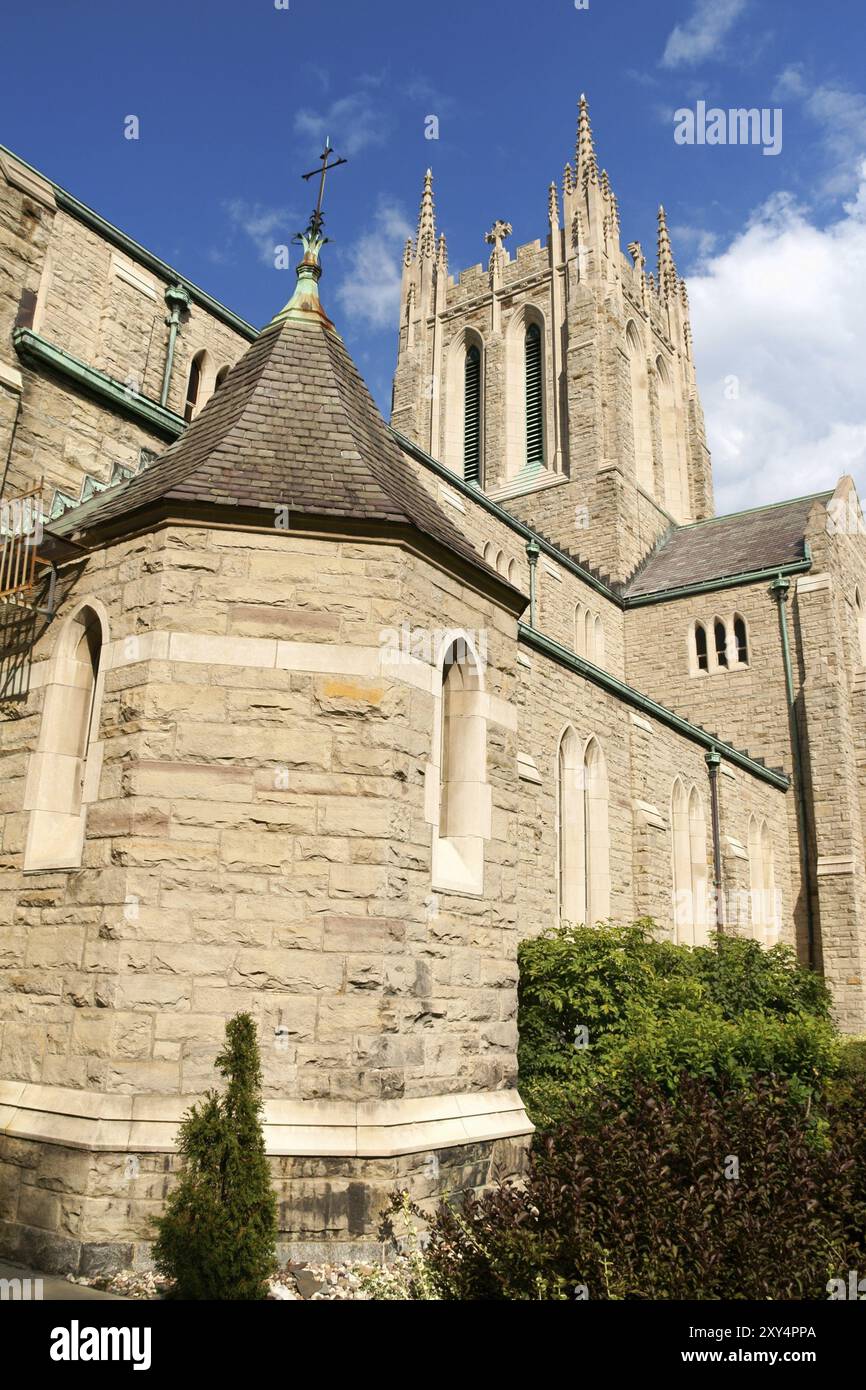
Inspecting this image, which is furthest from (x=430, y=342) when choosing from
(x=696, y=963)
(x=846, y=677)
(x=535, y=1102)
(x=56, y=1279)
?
(x=56, y=1279)

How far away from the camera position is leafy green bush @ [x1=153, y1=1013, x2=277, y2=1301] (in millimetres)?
5055

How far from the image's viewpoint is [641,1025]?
9859mm

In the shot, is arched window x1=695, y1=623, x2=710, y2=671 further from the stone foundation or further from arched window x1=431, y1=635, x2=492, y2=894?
the stone foundation

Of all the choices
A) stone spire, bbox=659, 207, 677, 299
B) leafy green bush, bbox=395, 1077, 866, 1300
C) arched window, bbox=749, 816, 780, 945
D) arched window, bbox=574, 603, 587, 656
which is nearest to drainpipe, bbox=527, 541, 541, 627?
arched window, bbox=574, 603, 587, 656

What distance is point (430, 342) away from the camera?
4175 cm

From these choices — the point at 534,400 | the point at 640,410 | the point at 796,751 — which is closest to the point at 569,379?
the point at 534,400

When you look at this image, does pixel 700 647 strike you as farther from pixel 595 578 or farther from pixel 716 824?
pixel 716 824

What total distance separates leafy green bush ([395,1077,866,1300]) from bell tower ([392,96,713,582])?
26.5 meters

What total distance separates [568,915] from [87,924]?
10471 mm

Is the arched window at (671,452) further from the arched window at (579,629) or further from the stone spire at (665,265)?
the arched window at (579,629)

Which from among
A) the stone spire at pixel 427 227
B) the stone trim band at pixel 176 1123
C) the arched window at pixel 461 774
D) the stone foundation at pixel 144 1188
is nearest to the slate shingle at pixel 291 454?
the arched window at pixel 461 774

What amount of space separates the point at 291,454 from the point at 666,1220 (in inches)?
227

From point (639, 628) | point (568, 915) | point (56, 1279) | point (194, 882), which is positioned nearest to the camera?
point (56, 1279)

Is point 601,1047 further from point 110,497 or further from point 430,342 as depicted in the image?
point 430,342
